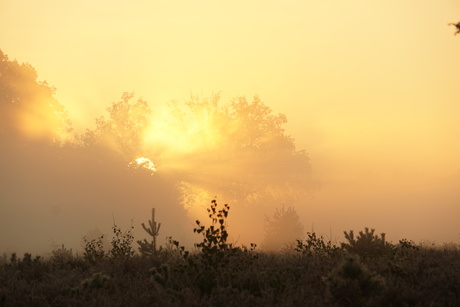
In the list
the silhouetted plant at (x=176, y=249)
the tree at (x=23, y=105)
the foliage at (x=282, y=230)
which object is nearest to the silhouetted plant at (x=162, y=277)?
the silhouetted plant at (x=176, y=249)

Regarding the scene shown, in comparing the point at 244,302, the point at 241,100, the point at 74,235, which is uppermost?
the point at 241,100

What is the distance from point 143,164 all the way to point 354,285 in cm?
3836

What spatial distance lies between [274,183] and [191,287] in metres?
42.5

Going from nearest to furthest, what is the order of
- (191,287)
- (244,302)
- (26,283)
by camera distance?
(244,302) < (191,287) < (26,283)

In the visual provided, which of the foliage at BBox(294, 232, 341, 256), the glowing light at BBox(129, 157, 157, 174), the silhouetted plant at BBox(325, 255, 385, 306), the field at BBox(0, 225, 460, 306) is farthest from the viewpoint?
the glowing light at BBox(129, 157, 157, 174)

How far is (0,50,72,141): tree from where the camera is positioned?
125 feet

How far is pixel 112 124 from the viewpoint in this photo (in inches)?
1895

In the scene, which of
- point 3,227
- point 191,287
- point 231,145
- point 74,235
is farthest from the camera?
point 231,145

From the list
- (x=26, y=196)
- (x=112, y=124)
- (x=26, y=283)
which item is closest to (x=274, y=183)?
(x=112, y=124)

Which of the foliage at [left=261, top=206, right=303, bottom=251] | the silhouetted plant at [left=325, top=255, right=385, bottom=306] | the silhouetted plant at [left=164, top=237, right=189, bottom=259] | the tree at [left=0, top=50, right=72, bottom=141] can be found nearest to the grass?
the silhouetted plant at [left=325, top=255, right=385, bottom=306]

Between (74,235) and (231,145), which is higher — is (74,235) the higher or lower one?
the lower one

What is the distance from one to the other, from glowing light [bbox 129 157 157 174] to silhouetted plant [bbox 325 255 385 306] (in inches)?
1476

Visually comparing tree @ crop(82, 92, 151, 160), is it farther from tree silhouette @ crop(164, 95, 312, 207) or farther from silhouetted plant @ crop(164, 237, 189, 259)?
silhouetted plant @ crop(164, 237, 189, 259)

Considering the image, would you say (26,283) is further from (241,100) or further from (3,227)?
(241,100)
